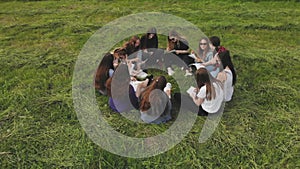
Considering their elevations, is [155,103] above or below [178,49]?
below

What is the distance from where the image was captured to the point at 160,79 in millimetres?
4406

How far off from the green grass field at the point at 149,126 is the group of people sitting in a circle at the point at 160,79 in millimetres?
242

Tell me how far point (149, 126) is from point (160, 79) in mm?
669

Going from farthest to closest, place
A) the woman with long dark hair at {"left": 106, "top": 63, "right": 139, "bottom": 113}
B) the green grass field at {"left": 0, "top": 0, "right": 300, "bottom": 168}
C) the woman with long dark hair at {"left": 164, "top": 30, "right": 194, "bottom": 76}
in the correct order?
the woman with long dark hair at {"left": 164, "top": 30, "right": 194, "bottom": 76}
the woman with long dark hair at {"left": 106, "top": 63, "right": 139, "bottom": 113}
the green grass field at {"left": 0, "top": 0, "right": 300, "bottom": 168}

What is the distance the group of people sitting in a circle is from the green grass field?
9.5 inches

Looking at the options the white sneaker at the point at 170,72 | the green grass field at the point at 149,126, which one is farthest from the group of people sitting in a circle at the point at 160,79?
the green grass field at the point at 149,126

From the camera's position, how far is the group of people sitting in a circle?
4309 mm

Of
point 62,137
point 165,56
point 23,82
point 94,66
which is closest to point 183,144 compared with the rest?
point 62,137

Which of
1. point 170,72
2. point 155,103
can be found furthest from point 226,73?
point 170,72

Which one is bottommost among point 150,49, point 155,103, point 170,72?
point 170,72

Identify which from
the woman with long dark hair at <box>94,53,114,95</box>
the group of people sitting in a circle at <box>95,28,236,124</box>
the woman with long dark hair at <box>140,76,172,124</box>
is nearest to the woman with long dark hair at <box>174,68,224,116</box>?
the group of people sitting in a circle at <box>95,28,236,124</box>

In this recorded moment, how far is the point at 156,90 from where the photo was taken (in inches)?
168

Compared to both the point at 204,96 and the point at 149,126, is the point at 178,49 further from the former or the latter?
the point at 149,126

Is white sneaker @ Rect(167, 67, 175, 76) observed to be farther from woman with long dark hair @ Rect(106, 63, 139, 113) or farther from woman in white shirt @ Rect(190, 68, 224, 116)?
woman with long dark hair @ Rect(106, 63, 139, 113)
